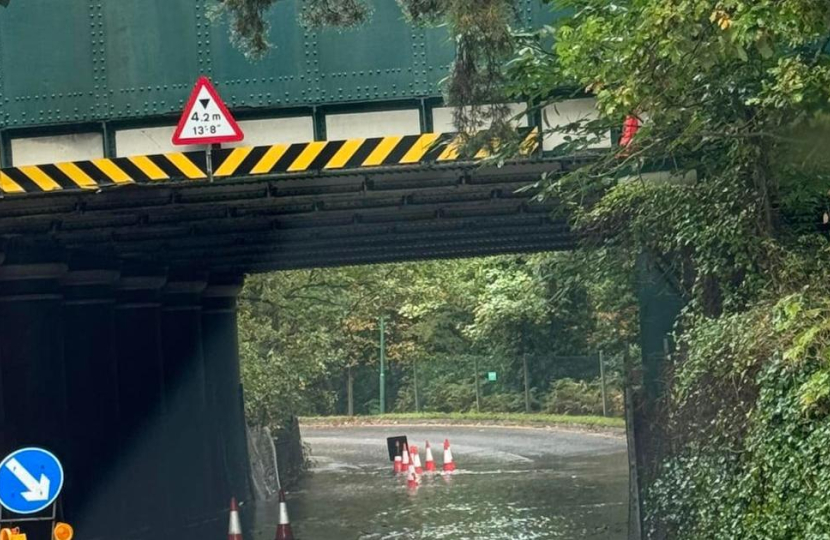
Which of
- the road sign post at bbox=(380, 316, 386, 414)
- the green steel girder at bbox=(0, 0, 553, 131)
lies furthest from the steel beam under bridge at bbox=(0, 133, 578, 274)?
the road sign post at bbox=(380, 316, 386, 414)

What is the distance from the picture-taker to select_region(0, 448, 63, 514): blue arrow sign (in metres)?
10.9

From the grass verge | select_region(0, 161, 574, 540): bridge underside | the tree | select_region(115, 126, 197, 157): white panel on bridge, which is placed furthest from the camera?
the grass verge

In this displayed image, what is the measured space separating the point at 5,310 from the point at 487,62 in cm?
981

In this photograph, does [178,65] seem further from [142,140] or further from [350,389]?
[350,389]

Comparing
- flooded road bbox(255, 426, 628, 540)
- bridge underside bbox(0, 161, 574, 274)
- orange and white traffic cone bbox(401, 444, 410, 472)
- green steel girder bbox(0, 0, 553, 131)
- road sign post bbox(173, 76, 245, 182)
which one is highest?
green steel girder bbox(0, 0, 553, 131)

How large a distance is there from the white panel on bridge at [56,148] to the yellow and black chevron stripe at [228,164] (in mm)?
283

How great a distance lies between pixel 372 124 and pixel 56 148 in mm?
3061

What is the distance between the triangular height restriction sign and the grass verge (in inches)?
1125

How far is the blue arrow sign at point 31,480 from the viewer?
10.9 metres

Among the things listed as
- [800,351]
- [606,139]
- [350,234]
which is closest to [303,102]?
[606,139]

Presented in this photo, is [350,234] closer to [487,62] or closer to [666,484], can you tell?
[666,484]

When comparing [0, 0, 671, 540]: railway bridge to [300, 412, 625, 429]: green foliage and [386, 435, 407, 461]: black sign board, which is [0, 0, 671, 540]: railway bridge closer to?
[386, 435, 407, 461]: black sign board

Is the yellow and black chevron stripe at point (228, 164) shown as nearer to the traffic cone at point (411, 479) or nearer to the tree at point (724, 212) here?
the tree at point (724, 212)

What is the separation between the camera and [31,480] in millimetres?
10922
